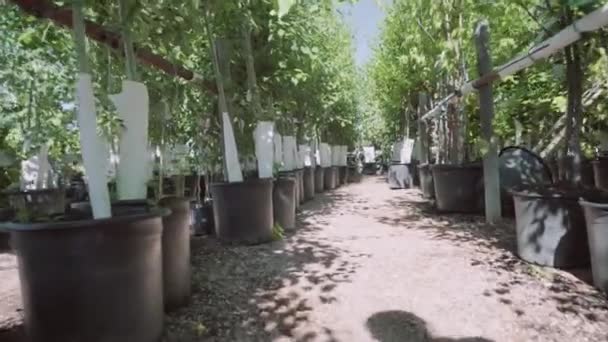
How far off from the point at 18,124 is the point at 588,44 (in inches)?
320

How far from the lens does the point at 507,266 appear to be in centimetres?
364

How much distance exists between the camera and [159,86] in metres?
4.38

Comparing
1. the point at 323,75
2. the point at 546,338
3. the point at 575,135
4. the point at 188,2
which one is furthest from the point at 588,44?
the point at 323,75

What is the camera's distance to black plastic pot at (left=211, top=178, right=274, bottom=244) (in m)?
4.69

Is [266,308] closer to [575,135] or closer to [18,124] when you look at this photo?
[575,135]

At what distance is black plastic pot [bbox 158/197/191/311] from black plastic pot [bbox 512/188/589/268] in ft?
8.65

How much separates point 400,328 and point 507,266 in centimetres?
151

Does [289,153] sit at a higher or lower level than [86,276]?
higher

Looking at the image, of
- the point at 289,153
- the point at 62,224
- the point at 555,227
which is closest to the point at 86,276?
the point at 62,224

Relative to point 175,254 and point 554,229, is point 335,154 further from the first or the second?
point 175,254

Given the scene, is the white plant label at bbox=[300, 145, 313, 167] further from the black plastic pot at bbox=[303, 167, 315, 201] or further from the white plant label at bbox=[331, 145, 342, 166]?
the white plant label at bbox=[331, 145, 342, 166]

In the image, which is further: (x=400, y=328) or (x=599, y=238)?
(x=599, y=238)

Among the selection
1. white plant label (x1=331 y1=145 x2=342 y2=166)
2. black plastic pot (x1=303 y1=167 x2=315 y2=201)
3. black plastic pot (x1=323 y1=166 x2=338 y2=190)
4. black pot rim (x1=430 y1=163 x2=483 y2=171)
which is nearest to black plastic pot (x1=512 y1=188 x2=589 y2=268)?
black pot rim (x1=430 y1=163 x2=483 y2=171)

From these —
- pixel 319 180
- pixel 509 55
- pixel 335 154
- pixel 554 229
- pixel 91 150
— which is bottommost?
pixel 554 229
